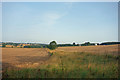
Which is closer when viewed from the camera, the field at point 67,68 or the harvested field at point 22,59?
the field at point 67,68

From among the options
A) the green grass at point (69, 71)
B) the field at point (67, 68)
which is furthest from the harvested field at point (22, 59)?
the green grass at point (69, 71)

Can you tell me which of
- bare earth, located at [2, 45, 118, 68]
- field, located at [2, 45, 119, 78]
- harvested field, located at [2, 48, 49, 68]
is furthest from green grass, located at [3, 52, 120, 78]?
harvested field, located at [2, 48, 49, 68]

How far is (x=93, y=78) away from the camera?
5059mm

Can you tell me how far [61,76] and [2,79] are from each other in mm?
3484

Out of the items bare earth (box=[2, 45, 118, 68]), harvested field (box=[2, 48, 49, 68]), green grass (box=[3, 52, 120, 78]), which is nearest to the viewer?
green grass (box=[3, 52, 120, 78])

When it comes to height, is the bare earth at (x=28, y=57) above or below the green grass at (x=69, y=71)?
below

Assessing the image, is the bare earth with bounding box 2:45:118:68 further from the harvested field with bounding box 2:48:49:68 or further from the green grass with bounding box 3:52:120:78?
the green grass with bounding box 3:52:120:78

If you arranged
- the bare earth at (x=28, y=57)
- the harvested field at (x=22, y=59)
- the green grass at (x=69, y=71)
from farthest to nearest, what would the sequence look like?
the harvested field at (x=22, y=59) → the bare earth at (x=28, y=57) → the green grass at (x=69, y=71)

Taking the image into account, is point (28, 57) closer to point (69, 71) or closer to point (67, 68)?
point (67, 68)

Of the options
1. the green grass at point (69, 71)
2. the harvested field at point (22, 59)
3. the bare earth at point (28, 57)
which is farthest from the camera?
the harvested field at point (22, 59)

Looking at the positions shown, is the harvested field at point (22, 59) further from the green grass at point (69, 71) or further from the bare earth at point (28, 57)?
the green grass at point (69, 71)

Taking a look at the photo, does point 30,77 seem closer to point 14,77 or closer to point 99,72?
point 14,77

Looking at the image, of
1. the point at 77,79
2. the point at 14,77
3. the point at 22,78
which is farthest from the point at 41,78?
the point at 77,79

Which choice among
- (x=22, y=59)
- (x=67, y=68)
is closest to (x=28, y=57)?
(x=22, y=59)
